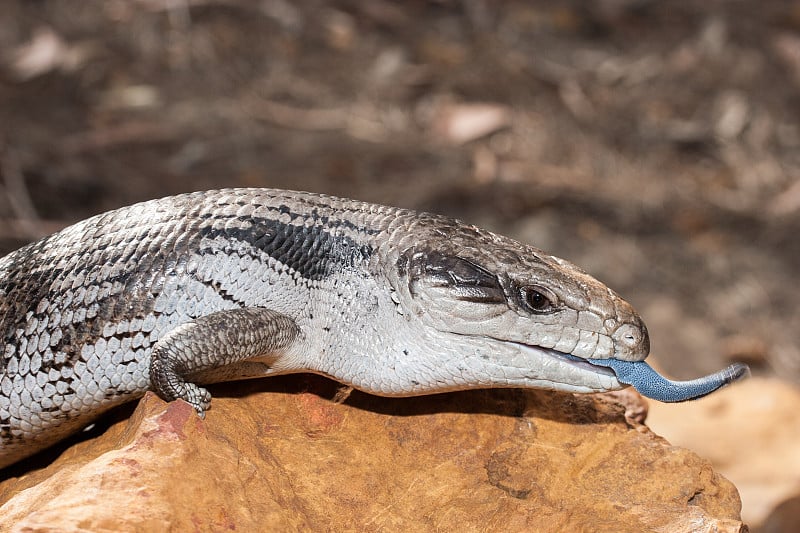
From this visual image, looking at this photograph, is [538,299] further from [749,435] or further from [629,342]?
[749,435]

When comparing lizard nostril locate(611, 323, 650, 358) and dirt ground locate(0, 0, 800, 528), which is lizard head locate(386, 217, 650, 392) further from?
dirt ground locate(0, 0, 800, 528)

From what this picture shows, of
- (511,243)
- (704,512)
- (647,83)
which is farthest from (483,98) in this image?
(704,512)

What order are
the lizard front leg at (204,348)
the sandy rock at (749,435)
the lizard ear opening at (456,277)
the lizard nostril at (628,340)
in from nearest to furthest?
the lizard front leg at (204,348) < the lizard nostril at (628,340) < the lizard ear opening at (456,277) < the sandy rock at (749,435)

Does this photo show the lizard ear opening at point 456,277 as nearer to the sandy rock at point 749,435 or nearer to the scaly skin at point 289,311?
the scaly skin at point 289,311

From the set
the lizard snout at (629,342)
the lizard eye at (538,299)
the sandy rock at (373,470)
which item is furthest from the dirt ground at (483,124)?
the lizard eye at (538,299)

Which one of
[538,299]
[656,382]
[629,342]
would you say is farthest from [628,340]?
[538,299]

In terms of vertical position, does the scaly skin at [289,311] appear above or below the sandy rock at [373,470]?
above
